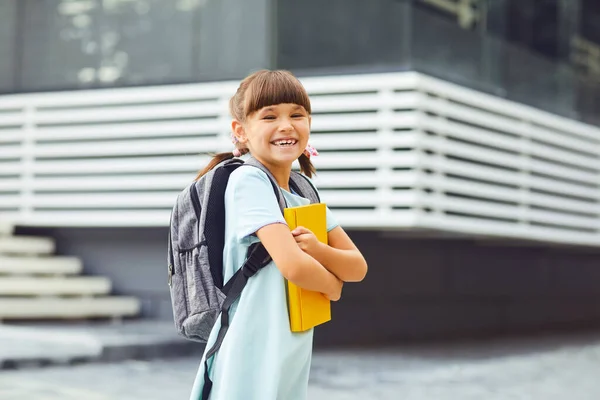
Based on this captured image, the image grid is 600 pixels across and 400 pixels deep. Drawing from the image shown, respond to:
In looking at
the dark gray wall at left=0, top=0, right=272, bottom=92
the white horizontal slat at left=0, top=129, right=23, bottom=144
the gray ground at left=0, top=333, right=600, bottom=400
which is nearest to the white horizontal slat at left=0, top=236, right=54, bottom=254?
the white horizontal slat at left=0, top=129, right=23, bottom=144

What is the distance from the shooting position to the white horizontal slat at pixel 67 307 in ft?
34.1

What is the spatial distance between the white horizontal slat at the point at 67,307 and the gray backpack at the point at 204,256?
8.28 meters

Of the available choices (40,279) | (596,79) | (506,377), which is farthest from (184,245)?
(596,79)

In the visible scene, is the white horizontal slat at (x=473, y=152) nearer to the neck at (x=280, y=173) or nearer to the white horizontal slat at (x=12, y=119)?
the white horizontal slat at (x=12, y=119)

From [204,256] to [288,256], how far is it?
0.74ft

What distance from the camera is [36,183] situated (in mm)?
11531

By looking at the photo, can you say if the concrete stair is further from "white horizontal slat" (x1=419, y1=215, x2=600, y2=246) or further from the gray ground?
"white horizontal slat" (x1=419, y1=215, x2=600, y2=246)

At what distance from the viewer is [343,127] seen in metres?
9.84

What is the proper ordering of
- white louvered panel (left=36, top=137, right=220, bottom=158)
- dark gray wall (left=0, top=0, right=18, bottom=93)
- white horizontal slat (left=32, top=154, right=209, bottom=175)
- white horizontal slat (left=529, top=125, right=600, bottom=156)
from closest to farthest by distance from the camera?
white louvered panel (left=36, top=137, right=220, bottom=158), white horizontal slat (left=32, top=154, right=209, bottom=175), dark gray wall (left=0, top=0, right=18, bottom=93), white horizontal slat (left=529, top=125, right=600, bottom=156)

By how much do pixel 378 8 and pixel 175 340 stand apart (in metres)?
3.94

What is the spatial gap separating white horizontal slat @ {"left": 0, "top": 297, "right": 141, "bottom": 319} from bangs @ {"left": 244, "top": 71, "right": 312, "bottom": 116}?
27.5ft

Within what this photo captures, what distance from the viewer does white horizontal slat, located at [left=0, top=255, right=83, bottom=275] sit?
10.9 meters

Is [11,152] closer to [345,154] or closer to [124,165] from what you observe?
[124,165]

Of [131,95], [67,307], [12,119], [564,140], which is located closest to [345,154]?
[131,95]
